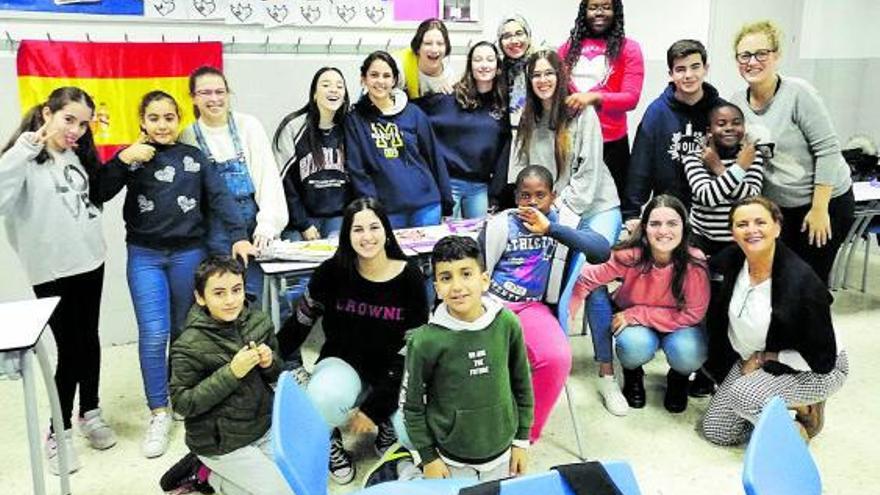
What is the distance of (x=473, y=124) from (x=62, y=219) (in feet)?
5.74

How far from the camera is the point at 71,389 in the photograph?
2.74 m

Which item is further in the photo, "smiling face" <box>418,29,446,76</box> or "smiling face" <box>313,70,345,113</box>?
"smiling face" <box>418,29,446,76</box>

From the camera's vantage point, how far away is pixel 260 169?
9.93 ft

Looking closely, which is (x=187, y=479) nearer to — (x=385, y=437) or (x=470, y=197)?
(x=385, y=437)

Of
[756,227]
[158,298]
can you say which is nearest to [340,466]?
[158,298]

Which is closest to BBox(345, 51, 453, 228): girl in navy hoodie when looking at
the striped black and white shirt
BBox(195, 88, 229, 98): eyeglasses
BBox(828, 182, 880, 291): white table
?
BBox(195, 88, 229, 98): eyeglasses

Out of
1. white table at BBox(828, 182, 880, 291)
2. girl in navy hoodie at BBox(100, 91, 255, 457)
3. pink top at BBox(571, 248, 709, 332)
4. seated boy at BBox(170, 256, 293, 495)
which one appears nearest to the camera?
seated boy at BBox(170, 256, 293, 495)

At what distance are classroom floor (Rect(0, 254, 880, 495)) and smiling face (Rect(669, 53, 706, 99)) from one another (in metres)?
1.29

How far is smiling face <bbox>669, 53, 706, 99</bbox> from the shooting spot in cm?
315

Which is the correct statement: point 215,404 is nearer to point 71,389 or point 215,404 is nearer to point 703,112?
point 71,389

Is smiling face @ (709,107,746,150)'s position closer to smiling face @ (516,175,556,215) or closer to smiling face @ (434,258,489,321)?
smiling face @ (516,175,556,215)

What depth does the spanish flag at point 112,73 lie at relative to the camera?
346 centimetres


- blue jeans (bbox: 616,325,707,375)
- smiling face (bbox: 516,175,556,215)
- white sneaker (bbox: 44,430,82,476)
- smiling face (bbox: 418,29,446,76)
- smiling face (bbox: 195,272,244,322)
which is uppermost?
smiling face (bbox: 418,29,446,76)

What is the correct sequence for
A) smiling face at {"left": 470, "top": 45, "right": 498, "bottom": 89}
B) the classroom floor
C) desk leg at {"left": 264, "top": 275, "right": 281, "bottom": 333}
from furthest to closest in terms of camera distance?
smiling face at {"left": 470, "top": 45, "right": 498, "bottom": 89}, desk leg at {"left": 264, "top": 275, "right": 281, "bottom": 333}, the classroom floor
